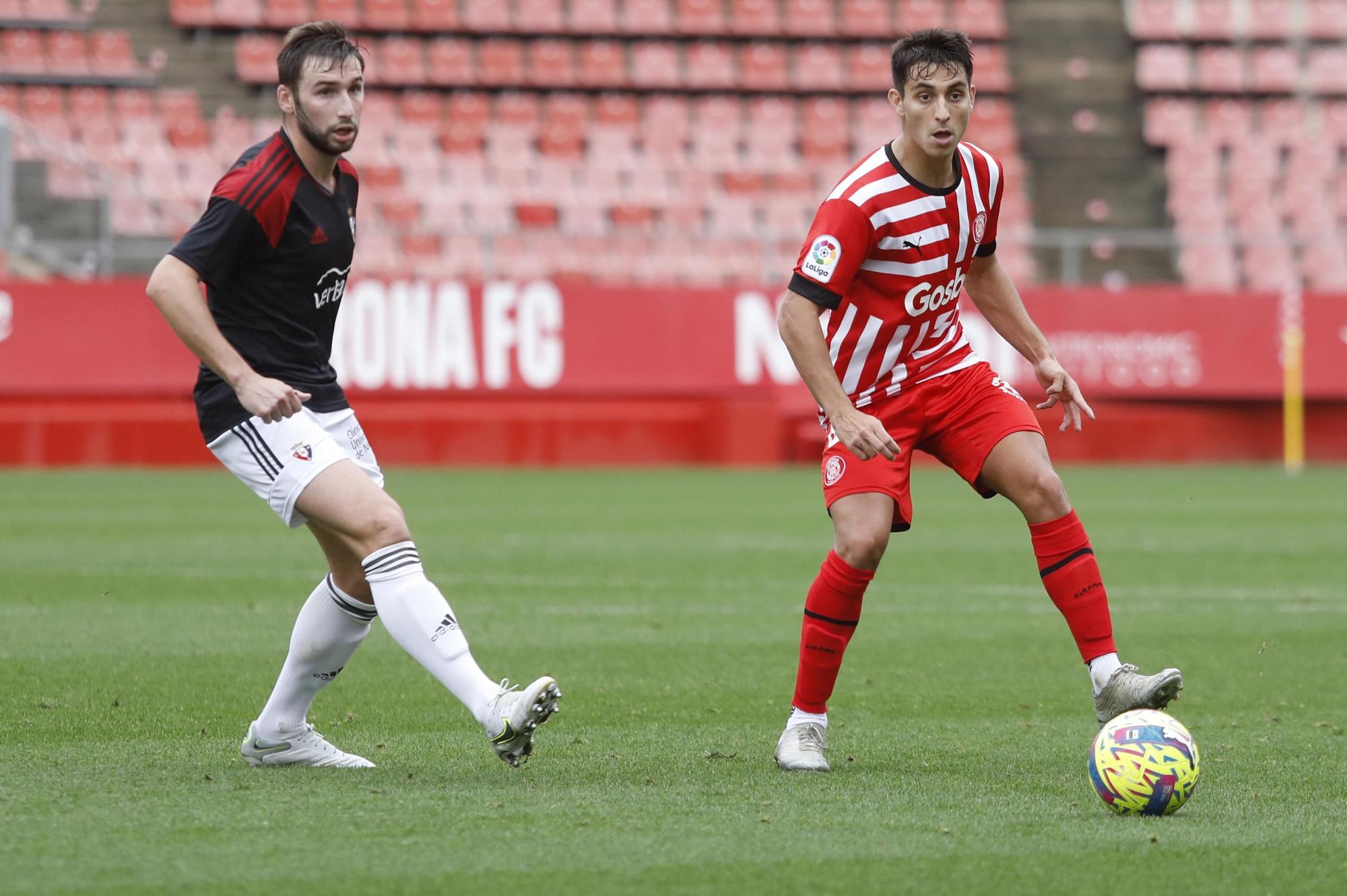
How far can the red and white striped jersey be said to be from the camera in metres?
5.11

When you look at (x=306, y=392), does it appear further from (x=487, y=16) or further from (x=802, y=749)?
Answer: (x=487, y=16)

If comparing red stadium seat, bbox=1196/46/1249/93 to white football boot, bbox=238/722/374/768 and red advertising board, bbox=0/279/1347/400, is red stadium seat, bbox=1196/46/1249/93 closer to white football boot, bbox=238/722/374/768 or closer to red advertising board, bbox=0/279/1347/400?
red advertising board, bbox=0/279/1347/400

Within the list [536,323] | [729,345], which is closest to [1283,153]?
[729,345]

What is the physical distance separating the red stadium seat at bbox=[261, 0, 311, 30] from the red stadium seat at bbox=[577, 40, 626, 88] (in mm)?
3932

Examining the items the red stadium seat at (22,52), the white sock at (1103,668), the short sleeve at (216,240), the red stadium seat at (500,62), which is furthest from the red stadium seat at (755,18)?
the short sleeve at (216,240)

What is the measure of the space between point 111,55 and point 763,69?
30.0 feet

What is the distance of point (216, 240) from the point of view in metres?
4.65

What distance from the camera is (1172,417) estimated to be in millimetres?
21062

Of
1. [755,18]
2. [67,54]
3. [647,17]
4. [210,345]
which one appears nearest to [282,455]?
[210,345]

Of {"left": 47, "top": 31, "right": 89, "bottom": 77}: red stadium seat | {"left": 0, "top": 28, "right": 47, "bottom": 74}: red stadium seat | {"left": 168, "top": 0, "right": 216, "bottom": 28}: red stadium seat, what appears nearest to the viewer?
{"left": 0, "top": 28, "right": 47, "bottom": 74}: red stadium seat

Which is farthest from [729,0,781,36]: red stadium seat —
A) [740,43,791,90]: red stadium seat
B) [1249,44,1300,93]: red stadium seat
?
[1249,44,1300,93]: red stadium seat

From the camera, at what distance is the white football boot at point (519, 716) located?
4.38 metres

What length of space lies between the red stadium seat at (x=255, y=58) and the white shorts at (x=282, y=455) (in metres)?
20.0

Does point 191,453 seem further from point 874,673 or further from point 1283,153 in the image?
point 1283,153
